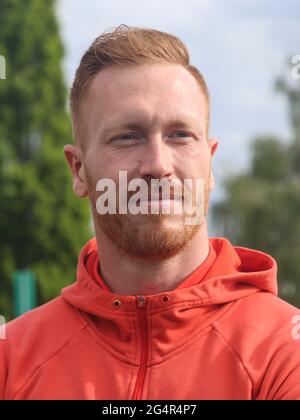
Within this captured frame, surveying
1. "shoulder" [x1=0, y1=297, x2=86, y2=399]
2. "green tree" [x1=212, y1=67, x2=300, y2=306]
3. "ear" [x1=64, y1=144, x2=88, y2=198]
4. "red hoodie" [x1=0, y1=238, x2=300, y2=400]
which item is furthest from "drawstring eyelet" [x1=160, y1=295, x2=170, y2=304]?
"green tree" [x1=212, y1=67, x2=300, y2=306]

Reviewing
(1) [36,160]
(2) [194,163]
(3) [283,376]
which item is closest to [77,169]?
(2) [194,163]

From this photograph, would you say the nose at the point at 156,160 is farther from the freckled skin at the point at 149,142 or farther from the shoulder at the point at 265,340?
the shoulder at the point at 265,340

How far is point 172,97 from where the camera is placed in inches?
98.7

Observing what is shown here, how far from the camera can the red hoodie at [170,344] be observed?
7.79 feet

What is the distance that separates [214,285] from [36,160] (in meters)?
19.2

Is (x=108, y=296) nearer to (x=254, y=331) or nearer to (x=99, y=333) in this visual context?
(x=99, y=333)

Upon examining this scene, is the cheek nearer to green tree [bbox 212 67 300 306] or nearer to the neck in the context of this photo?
the neck

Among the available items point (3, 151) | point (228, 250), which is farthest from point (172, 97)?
point (3, 151)

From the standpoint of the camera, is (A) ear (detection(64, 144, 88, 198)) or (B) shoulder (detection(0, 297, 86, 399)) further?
(A) ear (detection(64, 144, 88, 198))

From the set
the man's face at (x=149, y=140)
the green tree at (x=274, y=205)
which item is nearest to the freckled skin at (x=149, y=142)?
the man's face at (x=149, y=140)

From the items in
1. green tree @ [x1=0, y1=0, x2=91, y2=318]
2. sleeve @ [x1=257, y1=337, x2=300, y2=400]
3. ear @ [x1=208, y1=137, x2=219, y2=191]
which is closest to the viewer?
sleeve @ [x1=257, y1=337, x2=300, y2=400]

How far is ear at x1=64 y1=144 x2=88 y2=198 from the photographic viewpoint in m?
2.79

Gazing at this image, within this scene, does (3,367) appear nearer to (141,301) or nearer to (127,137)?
(141,301)
